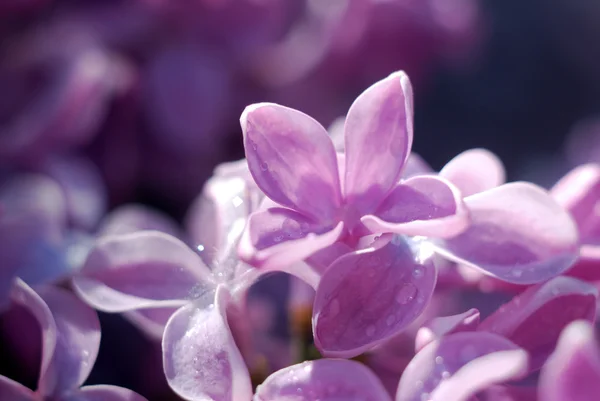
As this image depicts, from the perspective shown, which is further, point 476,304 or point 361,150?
point 476,304

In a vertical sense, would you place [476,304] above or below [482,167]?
below

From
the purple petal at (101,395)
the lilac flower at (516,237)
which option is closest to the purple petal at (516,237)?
the lilac flower at (516,237)

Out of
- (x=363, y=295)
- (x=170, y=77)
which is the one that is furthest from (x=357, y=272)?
(x=170, y=77)

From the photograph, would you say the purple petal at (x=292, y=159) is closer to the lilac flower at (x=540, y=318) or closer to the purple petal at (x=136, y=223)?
the lilac flower at (x=540, y=318)

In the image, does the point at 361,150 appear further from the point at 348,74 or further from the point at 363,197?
the point at 348,74

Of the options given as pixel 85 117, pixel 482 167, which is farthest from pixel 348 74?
pixel 482 167

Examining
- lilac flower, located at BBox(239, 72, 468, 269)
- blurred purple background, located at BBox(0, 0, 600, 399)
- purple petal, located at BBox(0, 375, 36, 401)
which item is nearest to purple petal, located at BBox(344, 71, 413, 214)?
lilac flower, located at BBox(239, 72, 468, 269)
